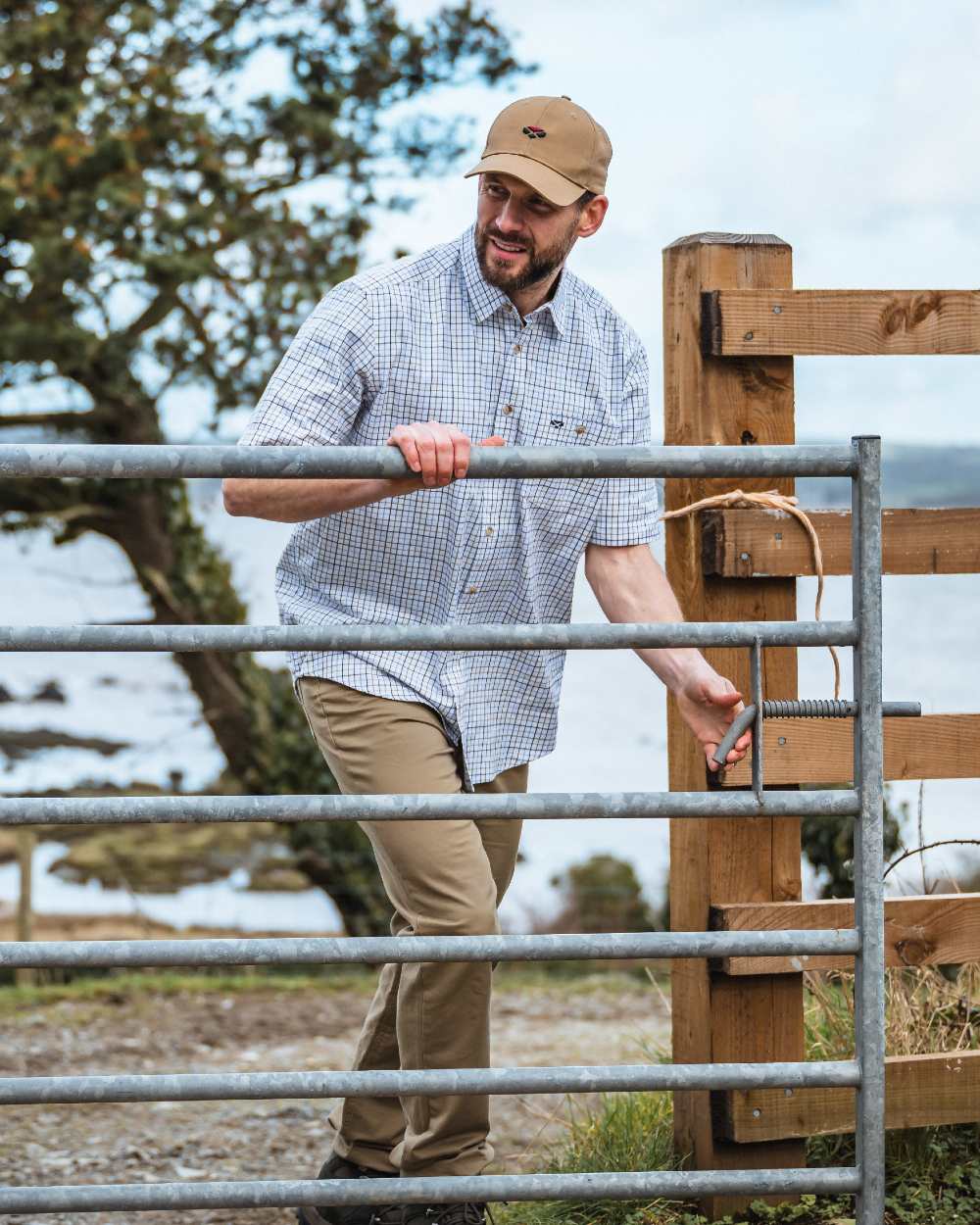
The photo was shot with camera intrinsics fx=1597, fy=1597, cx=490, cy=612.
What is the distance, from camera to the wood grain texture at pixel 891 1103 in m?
3.46

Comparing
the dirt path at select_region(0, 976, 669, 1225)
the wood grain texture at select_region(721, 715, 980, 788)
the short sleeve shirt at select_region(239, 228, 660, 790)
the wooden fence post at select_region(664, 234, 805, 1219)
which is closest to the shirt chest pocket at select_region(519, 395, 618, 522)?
the short sleeve shirt at select_region(239, 228, 660, 790)

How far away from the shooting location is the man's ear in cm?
334

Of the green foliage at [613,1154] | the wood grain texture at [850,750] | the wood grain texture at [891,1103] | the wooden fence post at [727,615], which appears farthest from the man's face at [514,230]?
the green foliage at [613,1154]

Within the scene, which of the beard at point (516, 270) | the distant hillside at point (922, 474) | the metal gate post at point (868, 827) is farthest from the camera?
the distant hillside at point (922, 474)

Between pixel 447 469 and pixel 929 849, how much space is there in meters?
1.78

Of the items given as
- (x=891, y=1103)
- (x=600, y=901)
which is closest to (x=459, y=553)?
(x=891, y=1103)

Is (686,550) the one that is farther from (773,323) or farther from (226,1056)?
(226,1056)

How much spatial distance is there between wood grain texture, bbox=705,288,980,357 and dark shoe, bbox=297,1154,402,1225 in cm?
190

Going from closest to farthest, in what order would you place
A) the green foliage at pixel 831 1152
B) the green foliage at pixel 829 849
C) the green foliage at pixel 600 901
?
the green foliage at pixel 831 1152 < the green foliage at pixel 829 849 < the green foliage at pixel 600 901

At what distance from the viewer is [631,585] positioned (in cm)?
340

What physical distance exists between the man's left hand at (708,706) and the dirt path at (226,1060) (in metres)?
1.33

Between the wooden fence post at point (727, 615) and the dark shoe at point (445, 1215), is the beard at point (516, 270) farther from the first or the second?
the dark shoe at point (445, 1215)

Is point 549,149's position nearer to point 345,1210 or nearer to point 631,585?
point 631,585

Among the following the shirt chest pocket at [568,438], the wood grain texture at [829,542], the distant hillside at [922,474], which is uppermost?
the distant hillside at [922,474]
